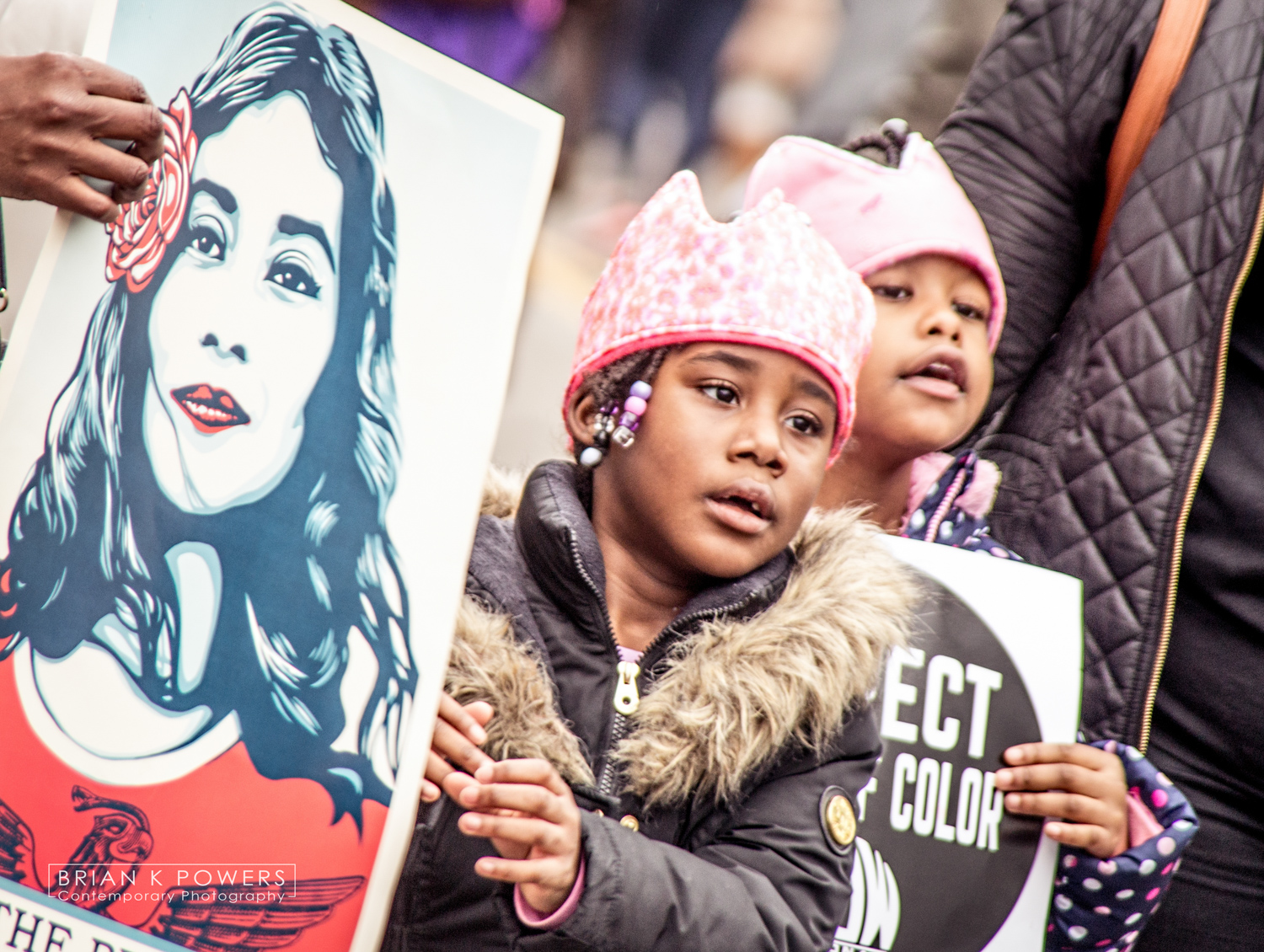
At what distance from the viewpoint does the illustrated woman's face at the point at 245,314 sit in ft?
3.12

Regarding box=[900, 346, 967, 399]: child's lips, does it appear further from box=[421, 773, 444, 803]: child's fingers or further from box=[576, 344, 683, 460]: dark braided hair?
box=[421, 773, 444, 803]: child's fingers

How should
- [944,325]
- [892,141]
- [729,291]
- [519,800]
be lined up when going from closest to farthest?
1. [519,800]
2. [729,291]
3. [944,325]
4. [892,141]

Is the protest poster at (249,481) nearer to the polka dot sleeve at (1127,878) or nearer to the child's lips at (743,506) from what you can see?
the child's lips at (743,506)

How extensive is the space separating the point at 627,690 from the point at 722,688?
10cm

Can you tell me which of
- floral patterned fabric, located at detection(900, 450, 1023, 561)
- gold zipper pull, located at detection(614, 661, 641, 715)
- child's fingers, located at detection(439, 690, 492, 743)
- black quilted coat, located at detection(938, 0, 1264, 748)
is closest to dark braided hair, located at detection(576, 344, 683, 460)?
gold zipper pull, located at detection(614, 661, 641, 715)

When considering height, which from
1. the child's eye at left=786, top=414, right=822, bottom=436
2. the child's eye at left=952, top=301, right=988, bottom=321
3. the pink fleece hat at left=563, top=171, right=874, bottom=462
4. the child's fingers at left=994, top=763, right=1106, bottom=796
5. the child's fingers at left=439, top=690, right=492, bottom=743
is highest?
the child's eye at left=952, top=301, right=988, bottom=321

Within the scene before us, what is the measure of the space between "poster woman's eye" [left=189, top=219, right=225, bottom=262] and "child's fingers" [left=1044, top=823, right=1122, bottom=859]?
3.66ft

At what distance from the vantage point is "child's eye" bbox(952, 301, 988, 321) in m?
1.64

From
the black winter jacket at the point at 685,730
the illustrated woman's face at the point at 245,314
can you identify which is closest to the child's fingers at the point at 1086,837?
the black winter jacket at the point at 685,730

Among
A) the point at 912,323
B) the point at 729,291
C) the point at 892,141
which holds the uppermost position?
the point at 892,141

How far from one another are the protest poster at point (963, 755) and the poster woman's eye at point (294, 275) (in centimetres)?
77

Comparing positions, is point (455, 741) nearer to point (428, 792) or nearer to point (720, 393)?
point (428, 792)

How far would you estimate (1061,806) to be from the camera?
1319mm

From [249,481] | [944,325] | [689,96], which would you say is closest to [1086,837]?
[944,325]
